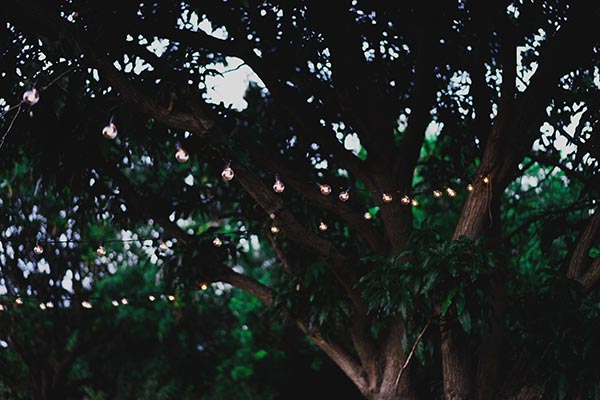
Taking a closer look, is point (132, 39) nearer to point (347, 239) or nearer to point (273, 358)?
point (347, 239)

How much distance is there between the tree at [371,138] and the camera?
397 centimetres

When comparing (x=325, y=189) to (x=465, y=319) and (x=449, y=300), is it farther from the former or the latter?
(x=465, y=319)

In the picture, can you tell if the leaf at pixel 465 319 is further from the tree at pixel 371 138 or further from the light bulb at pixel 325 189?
the light bulb at pixel 325 189

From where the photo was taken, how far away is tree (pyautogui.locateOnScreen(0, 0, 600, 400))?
13.0 feet

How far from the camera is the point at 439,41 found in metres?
4.70

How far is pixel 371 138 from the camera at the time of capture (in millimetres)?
4977

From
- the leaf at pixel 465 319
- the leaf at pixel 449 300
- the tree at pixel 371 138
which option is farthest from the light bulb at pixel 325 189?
the leaf at pixel 465 319

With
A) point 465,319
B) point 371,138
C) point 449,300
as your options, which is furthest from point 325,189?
point 465,319

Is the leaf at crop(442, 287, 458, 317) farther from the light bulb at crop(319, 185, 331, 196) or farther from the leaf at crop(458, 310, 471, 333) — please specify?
the light bulb at crop(319, 185, 331, 196)

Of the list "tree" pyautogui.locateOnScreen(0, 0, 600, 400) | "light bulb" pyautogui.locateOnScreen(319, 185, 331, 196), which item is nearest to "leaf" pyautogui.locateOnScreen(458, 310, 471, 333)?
"tree" pyautogui.locateOnScreen(0, 0, 600, 400)

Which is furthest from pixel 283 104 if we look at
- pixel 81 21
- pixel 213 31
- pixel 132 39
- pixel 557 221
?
pixel 557 221

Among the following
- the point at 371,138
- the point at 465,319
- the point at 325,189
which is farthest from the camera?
the point at 371,138

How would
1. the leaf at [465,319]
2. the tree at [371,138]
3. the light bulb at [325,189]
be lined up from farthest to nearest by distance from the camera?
the light bulb at [325,189] → the tree at [371,138] → the leaf at [465,319]

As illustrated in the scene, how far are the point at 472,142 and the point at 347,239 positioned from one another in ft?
4.51
